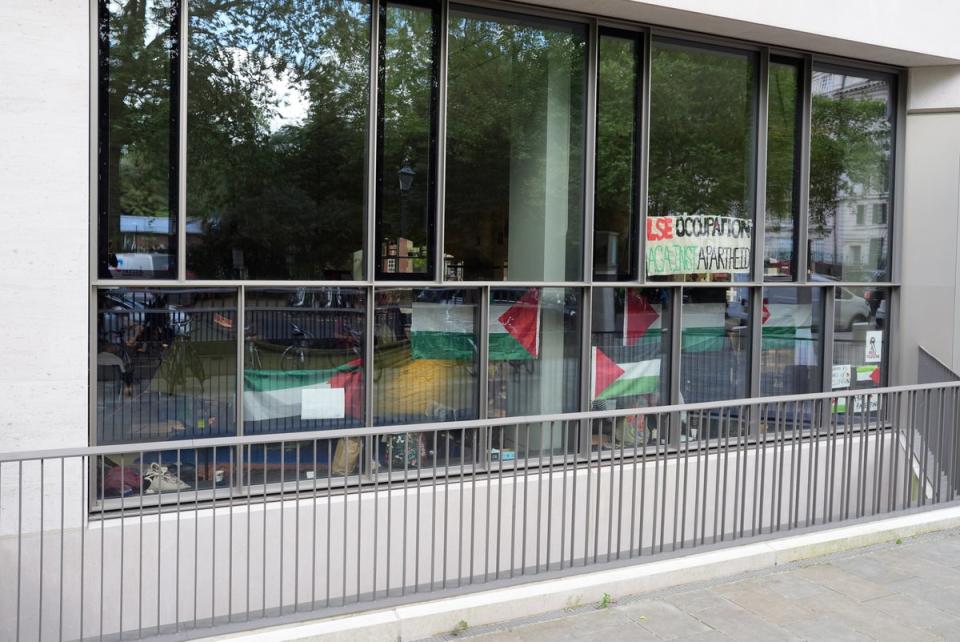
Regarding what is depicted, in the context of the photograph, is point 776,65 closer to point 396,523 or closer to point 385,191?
point 385,191

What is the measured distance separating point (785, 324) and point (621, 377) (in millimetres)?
2322

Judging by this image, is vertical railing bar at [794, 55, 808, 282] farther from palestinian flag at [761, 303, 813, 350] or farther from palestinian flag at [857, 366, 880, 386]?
palestinian flag at [857, 366, 880, 386]

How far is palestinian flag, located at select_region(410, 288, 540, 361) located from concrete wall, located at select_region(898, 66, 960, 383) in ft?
16.5

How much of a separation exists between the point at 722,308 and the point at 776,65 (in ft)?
8.84

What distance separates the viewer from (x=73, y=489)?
6.21m

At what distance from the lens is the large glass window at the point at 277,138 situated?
22.8ft

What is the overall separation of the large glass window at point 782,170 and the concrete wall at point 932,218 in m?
1.64

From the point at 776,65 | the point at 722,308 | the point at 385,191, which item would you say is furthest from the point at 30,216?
the point at 776,65

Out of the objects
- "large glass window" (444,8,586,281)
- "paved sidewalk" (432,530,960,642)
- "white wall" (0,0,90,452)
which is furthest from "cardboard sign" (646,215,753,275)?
"white wall" (0,0,90,452)

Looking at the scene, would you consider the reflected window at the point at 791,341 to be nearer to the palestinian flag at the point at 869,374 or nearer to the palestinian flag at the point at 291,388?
the palestinian flag at the point at 869,374

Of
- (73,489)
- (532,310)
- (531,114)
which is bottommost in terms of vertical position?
(73,489)

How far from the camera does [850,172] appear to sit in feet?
34.1

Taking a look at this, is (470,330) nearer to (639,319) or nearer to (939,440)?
(639,319)

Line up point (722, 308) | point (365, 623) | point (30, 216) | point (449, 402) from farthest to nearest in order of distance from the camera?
1. point (722, 308)
2. point (449, 402)
3. point (30, 216)
4. point (365, 623)
